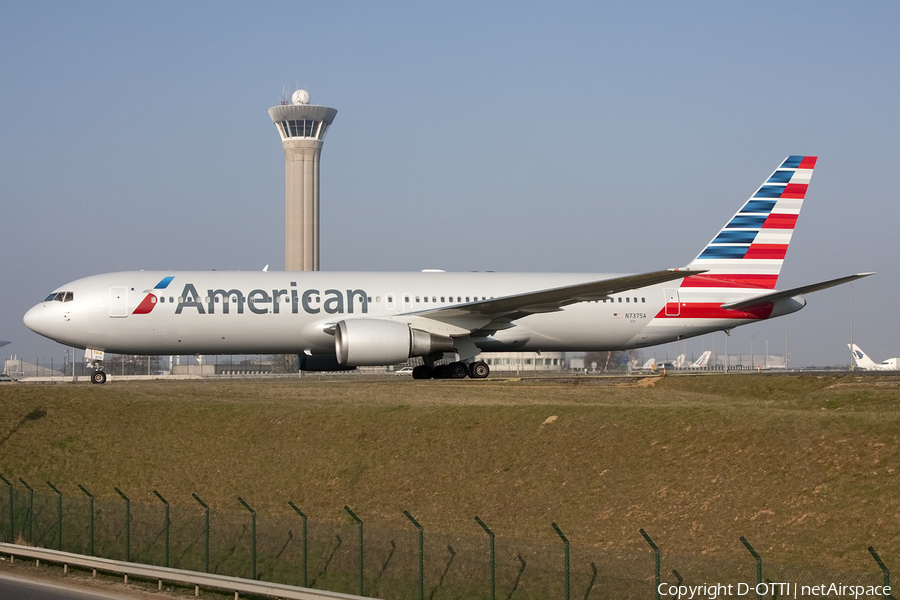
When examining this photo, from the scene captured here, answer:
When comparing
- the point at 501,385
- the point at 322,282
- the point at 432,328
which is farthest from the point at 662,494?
the point at 322,282

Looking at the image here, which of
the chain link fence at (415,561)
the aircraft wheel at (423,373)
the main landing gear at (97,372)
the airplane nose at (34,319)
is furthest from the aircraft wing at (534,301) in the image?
the chain link fence at (415,561)

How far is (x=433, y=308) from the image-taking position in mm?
34719

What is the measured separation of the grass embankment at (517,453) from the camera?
55.6ft

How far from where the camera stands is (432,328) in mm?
33688

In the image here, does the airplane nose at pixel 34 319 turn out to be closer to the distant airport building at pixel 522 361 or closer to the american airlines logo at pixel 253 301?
the american airlines logo at pixel 253 301

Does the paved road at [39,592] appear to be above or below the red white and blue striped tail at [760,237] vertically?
below

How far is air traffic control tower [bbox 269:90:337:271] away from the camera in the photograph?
142 meters

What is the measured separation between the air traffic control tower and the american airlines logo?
349 feet

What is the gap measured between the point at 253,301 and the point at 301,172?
4530 inches

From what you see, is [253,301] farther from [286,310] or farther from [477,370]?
[477,370]

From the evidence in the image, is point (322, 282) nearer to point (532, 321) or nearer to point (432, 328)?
point (432, 328)

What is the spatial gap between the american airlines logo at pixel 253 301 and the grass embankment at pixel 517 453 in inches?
103

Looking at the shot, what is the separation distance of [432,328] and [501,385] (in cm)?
412
